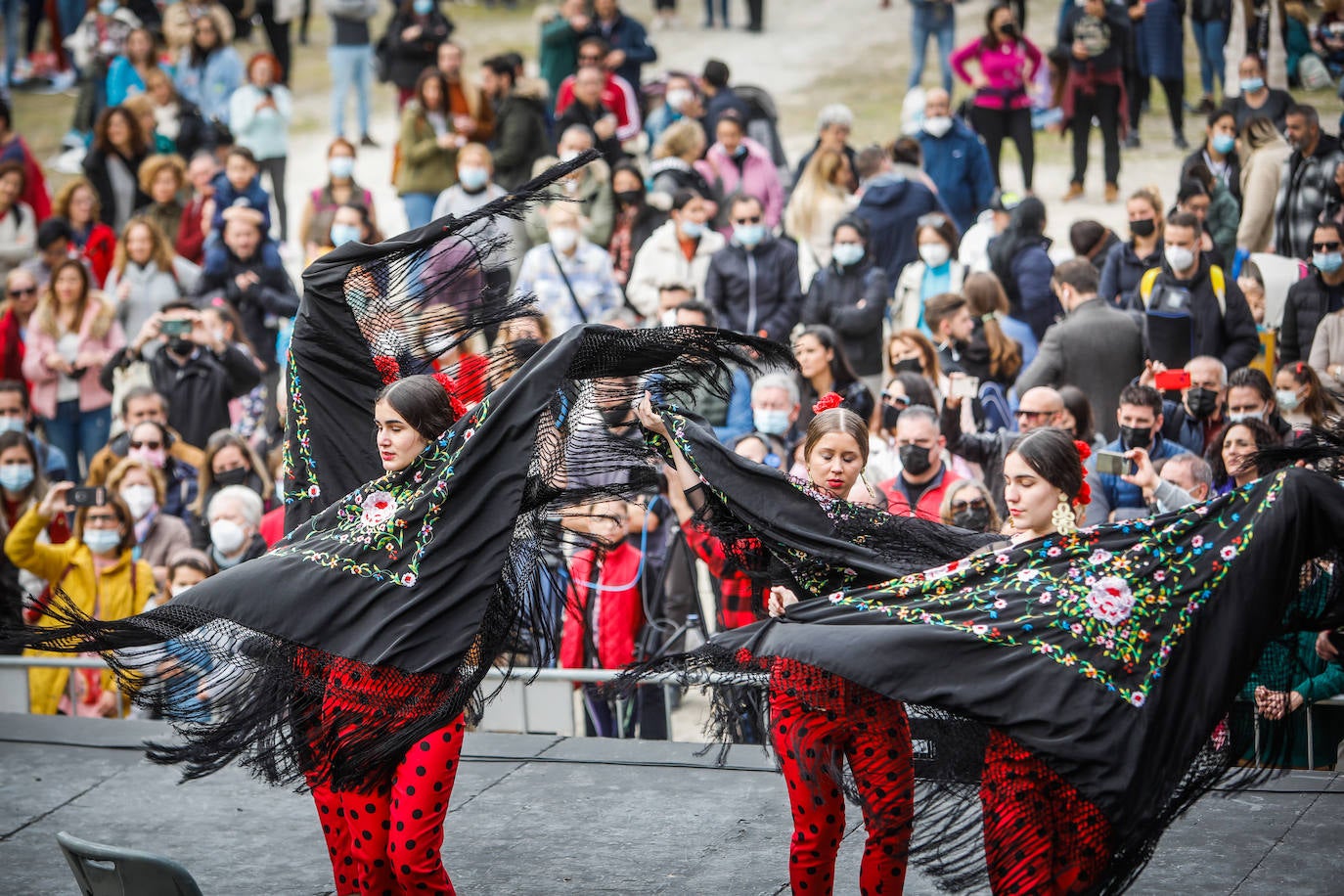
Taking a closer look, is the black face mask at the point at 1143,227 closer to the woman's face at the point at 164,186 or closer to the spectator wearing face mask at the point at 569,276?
the spectator wearing face mask at the point at 569,276

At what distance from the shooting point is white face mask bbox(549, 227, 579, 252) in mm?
9711

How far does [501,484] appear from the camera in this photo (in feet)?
14.6

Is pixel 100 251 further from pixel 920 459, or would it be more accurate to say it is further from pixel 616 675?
pixel 616 675

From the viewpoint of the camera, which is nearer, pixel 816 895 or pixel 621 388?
pixel 816 895

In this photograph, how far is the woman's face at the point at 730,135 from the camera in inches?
443

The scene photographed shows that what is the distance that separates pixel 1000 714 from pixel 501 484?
139 centimetres

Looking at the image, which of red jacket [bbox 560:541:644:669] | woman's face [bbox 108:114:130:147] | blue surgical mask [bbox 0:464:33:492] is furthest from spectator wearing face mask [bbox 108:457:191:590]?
woman's face [bbox 108:114:130:147]

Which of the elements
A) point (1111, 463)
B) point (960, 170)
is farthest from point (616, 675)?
point (960, 170)

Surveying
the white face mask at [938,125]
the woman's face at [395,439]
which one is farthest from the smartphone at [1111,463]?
the white face mask at [938,125]

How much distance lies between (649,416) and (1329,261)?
15.7 ft

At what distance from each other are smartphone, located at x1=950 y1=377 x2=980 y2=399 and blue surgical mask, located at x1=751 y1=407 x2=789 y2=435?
77 cm

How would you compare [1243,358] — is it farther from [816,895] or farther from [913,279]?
[816,895]

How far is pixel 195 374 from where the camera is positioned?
9.15 metres

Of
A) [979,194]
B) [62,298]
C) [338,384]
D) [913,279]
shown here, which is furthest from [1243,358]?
[62,298]
